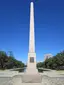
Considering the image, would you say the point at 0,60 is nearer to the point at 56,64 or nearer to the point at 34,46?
the point at 56,64

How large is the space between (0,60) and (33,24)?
28867 mm

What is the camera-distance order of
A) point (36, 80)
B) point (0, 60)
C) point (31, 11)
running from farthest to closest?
point (0, 60) → point (31, 11) → point (36, 80)

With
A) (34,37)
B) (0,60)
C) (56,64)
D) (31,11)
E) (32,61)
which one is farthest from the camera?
(56,64)

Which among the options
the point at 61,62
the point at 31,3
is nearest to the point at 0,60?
the point at 61,62

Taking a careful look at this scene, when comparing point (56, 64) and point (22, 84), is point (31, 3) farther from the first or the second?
point (56, 64)

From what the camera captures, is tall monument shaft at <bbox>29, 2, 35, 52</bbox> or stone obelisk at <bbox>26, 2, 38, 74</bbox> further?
tall monument shaft at <bbox>29, 2, 35, 52</bbox>

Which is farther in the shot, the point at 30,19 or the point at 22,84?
the point at 30,19

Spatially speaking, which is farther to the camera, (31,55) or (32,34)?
(32,34)

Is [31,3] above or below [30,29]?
above

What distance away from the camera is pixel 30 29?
23.1m

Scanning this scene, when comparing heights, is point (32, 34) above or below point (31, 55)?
above

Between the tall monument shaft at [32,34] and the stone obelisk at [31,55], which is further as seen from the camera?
the tall monument shaft at [32,34]

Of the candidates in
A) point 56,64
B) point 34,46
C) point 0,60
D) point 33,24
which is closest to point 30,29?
point 33,24

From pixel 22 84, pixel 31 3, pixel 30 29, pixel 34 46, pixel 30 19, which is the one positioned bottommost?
pixel 22 84
